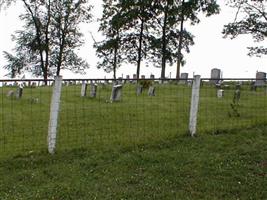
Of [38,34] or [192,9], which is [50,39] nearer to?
[38,34]

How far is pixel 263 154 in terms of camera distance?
9.03 m

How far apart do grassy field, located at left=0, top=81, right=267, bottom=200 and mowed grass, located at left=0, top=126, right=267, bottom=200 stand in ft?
0.05

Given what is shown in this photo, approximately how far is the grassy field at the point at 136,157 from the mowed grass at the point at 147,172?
2 cm

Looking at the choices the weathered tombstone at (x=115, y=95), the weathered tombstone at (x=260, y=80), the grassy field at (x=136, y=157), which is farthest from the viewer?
the weathered tombstone at (x=115, y=95)

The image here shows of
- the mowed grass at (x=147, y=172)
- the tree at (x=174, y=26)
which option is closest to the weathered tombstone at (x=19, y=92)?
the mowed grass at (x=147, y=172)

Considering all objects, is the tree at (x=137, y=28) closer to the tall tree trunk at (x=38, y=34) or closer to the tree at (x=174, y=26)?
the tree at (x=174, y=26)

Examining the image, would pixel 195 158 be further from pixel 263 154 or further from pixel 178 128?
pixel 178 128

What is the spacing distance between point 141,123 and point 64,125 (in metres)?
2.04

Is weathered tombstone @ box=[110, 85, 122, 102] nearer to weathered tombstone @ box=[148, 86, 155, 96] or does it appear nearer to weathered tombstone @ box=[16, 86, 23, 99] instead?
weathered tombstone @ box=[148, 86, 155, 96]

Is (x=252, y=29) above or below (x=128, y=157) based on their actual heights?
above

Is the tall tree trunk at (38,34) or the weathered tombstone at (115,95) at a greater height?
the tall tree trunk at (38,34)

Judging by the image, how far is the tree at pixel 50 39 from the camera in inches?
1818

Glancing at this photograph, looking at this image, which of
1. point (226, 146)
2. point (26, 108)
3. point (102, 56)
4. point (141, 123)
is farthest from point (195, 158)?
point (102, 56)

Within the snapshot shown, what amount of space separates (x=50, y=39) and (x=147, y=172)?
4112 centimetres
